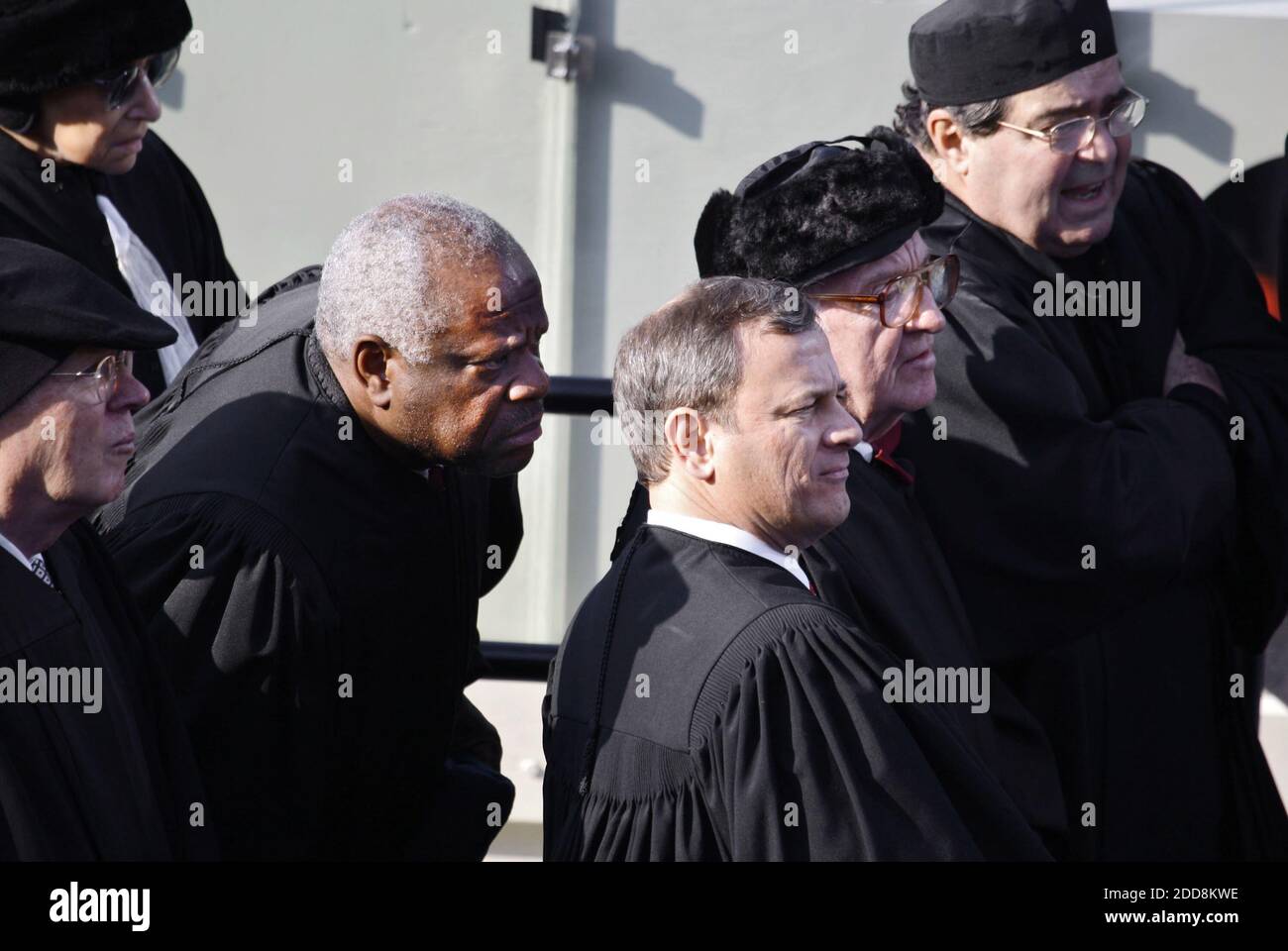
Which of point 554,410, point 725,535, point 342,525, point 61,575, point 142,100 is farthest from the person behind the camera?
point 554,410

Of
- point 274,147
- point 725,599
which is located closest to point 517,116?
point 274,147

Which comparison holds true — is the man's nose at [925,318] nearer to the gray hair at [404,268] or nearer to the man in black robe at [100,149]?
the gray hair at [404,268]

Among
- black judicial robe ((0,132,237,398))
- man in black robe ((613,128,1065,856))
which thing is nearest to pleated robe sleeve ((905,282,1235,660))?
man in black robe ((613,128,1065,856))

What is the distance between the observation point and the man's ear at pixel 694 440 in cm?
263

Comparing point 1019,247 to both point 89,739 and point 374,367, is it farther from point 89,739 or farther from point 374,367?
point 89,739

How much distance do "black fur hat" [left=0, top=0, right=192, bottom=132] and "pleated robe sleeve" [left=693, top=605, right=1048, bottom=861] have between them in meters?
1.68

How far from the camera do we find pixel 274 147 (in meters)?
4.90

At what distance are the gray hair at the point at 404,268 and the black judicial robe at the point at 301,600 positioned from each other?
15 centimetres

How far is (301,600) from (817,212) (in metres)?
1.05

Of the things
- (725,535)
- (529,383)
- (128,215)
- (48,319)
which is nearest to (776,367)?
(725,535)

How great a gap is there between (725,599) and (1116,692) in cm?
122

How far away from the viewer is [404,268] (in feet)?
9.29
